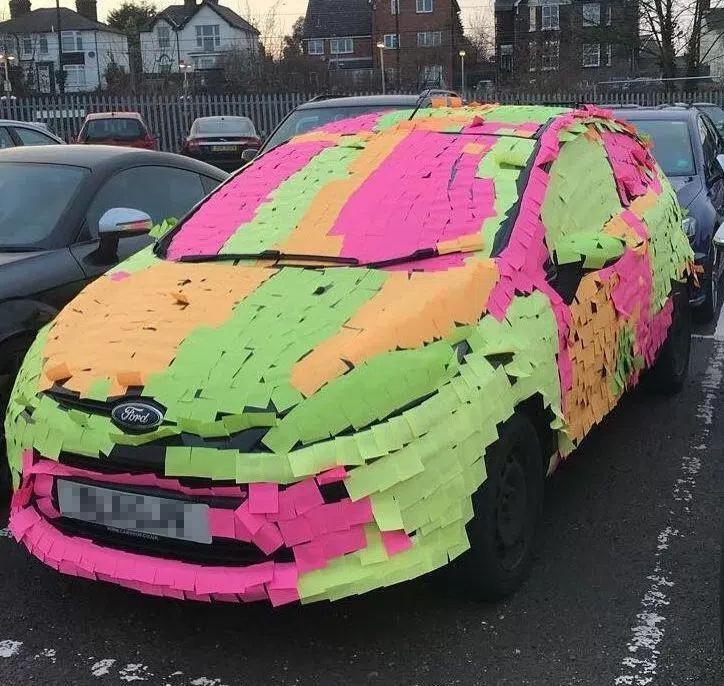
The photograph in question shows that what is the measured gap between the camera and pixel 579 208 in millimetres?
4121

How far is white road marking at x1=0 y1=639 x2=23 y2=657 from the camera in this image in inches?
121

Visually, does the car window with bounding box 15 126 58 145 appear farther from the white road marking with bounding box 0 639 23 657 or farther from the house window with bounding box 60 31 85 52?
the house window with bounding box 60 31 85 52

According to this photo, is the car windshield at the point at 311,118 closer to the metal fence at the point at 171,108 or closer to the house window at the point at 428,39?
the metal fence at the point at 171,108

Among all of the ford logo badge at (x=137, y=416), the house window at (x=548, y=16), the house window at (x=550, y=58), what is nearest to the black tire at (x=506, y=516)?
the ford logo badge at (x=137, y=416)

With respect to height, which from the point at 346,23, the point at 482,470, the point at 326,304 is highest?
the point at 346,23

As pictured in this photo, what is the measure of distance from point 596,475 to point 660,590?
3.71 ft

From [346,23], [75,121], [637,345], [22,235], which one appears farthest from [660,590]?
[346,23]

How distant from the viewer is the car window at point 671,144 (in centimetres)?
804

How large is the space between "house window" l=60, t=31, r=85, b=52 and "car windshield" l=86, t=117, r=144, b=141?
216 feet

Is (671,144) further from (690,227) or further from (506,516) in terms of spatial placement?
(506,516)

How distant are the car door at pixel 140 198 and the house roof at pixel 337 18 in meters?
73.8

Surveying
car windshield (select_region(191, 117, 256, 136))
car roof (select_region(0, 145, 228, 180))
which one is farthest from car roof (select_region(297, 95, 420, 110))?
car windshield (select_region(191, 117, 256, 136))

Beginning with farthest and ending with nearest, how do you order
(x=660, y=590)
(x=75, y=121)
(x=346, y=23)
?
(x=346, y=23) < (x=75, y=121) < (x=660, y=590)

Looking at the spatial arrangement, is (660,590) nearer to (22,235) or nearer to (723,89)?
(22,235)
